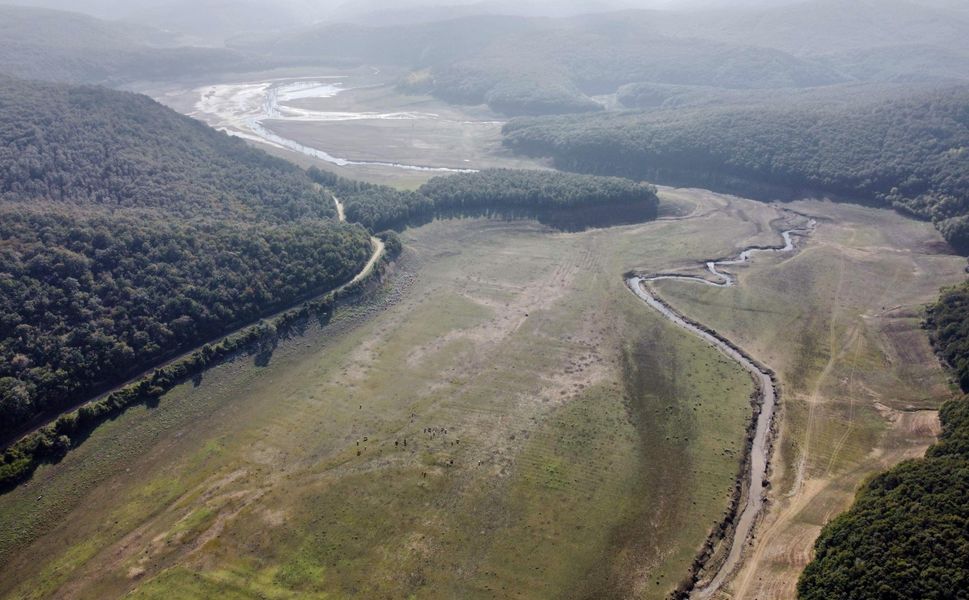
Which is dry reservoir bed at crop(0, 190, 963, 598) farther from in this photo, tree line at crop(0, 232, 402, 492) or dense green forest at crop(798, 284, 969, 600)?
dense green forest at crop(798, 284, 969, 600)

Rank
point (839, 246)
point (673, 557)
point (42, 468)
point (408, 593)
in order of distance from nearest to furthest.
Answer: point (408, 593)
point (673, 557)
point (42, 468)
point (839, 246)

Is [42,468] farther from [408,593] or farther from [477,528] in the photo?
[477,528]

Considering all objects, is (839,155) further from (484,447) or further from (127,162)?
(127,162)

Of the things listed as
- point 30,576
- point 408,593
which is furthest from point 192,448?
point 408,593

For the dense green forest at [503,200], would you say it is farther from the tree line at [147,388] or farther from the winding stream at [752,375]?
the tree line at [147,388]

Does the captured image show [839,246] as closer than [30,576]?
No

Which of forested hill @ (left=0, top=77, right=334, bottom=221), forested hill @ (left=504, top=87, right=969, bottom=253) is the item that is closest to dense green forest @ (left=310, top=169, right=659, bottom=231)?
forested hill @ (left=0, top=77, right=334, bottom=221)
